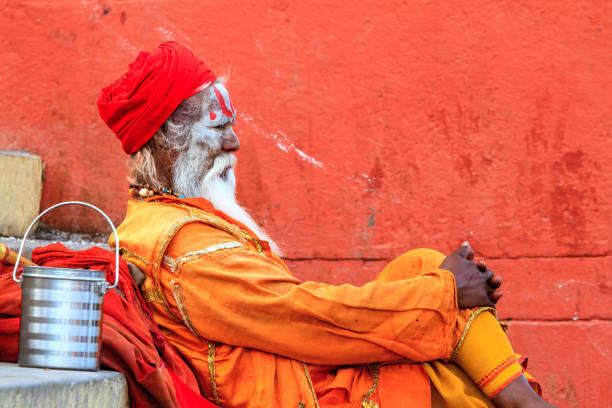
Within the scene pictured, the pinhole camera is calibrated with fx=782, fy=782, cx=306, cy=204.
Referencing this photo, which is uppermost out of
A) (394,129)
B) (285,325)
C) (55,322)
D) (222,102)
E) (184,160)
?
(222,102)

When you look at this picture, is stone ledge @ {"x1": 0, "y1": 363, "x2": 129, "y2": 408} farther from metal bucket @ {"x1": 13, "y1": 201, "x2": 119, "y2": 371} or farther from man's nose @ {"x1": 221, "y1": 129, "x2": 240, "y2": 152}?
man's nose @ {"x1": 221, "y1": 129, "x2": 240, "y2": 152}

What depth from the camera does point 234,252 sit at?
2.47m

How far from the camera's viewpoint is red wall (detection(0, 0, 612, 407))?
377 centimetres

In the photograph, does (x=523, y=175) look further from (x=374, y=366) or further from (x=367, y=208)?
(x=374, y=366)

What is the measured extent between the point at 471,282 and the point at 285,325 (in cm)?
61

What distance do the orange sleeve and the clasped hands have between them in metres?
0.05

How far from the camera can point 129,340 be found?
6.99 ft

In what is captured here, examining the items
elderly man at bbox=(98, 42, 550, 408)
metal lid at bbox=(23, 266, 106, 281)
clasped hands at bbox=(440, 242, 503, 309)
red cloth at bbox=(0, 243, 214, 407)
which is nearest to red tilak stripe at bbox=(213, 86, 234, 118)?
elderly man at bbox=(98, 42, 550, 408)

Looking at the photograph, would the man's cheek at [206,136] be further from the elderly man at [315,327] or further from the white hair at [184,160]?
the elderly man at [315,327]

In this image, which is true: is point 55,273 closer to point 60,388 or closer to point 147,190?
point 60,388

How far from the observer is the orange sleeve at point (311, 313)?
2.39 meters

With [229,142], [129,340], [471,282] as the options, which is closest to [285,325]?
[129,340]

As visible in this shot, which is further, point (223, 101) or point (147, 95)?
point (223, 101)

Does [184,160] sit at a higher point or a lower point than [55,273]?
higher
